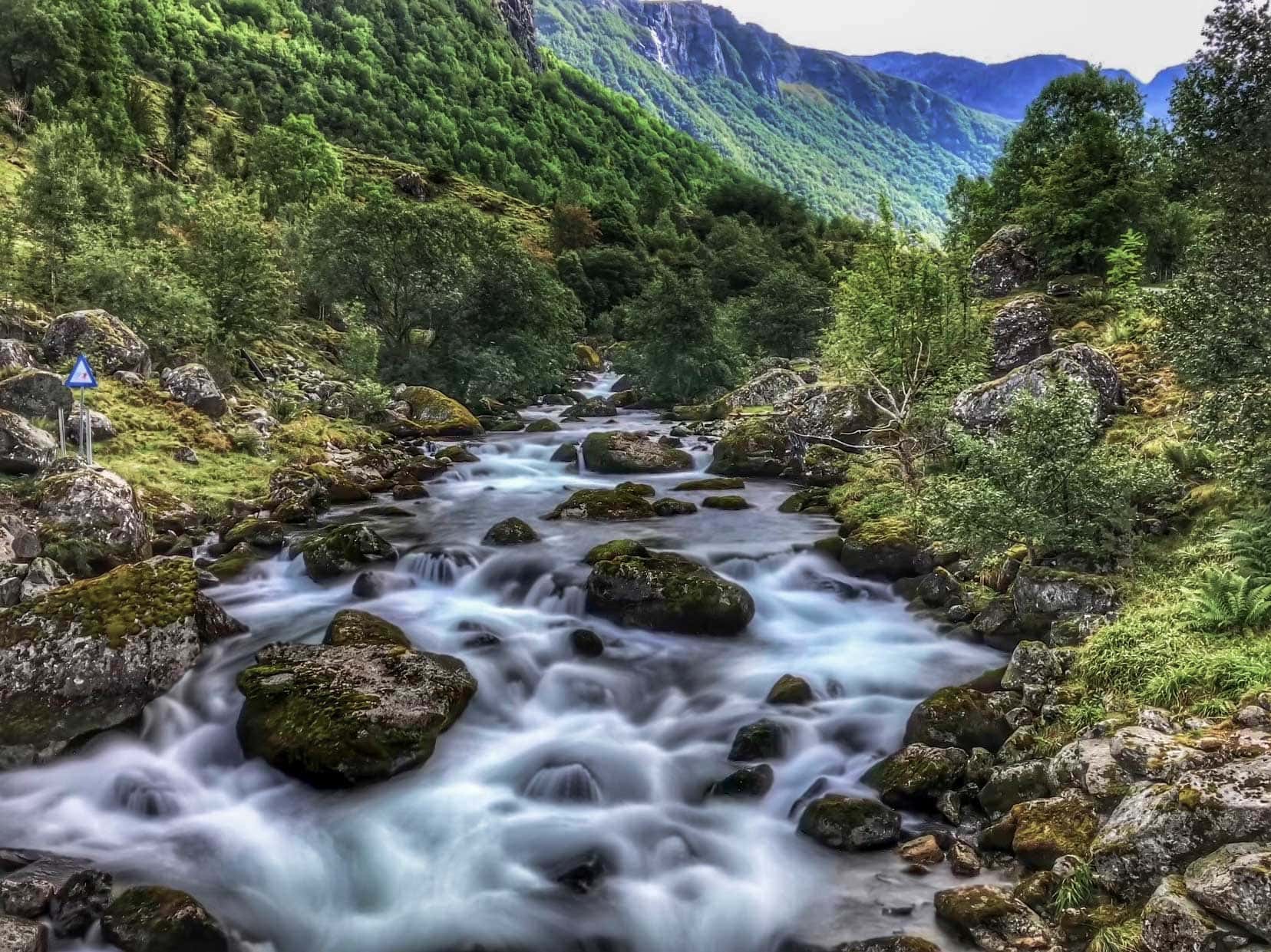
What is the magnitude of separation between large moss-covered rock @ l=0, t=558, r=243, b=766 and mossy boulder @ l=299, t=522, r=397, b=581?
447cm

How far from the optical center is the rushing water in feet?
29.9

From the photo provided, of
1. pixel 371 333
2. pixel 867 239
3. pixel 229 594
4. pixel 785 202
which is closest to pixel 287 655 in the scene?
pixel 229 594

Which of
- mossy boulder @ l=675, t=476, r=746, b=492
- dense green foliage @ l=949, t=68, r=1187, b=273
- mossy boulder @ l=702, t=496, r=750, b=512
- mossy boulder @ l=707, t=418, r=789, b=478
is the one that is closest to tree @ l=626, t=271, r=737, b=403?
mossy boulder @ l=707, t=418, r=789, b=478

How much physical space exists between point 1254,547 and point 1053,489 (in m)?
3.25

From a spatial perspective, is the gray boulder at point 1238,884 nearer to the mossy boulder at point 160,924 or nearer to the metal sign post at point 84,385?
the mossy boulder at point 160,924

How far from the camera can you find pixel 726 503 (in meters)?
24.5

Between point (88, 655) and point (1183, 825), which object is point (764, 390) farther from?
point (1183, 825)

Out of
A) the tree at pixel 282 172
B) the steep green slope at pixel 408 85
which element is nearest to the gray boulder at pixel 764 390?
the tree at pixel 282 172

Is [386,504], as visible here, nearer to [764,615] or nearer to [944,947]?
[764,615]

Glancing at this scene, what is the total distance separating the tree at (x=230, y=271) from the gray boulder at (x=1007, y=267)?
92.8 ft

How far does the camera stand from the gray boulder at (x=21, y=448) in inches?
705

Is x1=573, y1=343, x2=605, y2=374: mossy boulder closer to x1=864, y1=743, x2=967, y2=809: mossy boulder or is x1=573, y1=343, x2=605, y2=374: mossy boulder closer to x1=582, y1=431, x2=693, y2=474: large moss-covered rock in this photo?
x1=582, y1=431, x2=693, y2=474: large moss-covered rock

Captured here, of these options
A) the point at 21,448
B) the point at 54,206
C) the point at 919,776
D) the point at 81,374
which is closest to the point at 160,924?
the point at 919,776

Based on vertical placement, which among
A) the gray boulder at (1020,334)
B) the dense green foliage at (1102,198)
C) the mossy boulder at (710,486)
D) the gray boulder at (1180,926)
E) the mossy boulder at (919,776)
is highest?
the dense green foliage at (1102,198)
